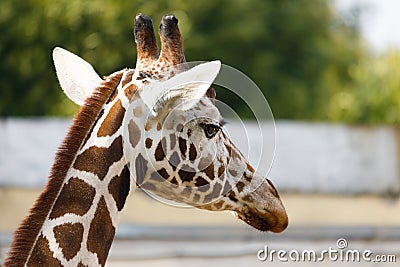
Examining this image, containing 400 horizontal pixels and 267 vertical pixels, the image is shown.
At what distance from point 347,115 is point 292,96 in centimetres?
637

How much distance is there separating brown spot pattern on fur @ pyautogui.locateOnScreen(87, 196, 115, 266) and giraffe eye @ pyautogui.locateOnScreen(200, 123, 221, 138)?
0.52 metres

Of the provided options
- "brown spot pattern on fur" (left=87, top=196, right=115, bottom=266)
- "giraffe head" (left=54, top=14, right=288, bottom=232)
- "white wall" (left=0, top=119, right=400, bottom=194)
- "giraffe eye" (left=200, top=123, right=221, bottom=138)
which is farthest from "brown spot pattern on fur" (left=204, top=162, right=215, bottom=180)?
"white wall" (left=0, top=119, right=400, bottom=194)

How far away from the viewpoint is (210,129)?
4.06 meters

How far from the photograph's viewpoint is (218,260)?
7.46 metres

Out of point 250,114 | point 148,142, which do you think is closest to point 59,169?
point 148,142

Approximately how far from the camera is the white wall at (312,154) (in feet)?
41.3

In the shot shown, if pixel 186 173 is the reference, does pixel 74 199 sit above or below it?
below

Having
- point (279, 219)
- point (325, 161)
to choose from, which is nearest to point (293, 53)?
point (325, 161)

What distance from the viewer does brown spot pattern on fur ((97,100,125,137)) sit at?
391 centimetres

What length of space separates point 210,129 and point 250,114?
55.8 feet

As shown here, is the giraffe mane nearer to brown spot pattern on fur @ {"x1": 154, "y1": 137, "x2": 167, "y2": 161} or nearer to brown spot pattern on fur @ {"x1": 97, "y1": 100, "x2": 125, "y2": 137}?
brown spot pattern on fur @ {"x1": 97, "y1": 100, "x2": 125, "y2": 137}

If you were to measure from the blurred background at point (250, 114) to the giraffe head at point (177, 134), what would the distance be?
540 millimetres

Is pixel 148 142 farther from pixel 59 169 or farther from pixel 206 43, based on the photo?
pixel 206 43

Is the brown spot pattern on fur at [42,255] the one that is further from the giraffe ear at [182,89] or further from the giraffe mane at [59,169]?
the giraffe ear at [182,89]
